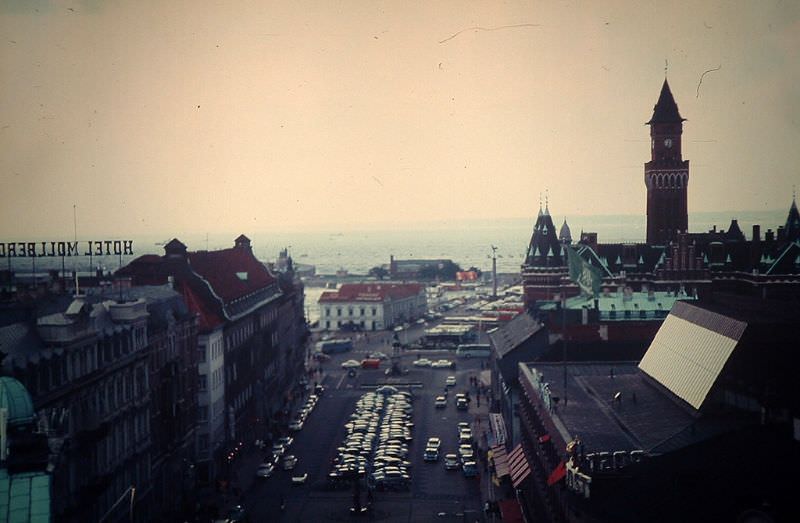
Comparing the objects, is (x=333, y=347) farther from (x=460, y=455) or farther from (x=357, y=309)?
(x=460, y=455)

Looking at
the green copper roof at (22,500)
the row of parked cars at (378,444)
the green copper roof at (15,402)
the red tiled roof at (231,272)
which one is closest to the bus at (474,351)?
the row of parked cars at (378,444)

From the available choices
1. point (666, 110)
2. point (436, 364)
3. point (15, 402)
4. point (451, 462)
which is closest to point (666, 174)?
point (666, 110)

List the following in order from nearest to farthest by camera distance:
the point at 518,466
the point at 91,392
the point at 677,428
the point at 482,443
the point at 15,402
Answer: the point at 15,402 < the point at 677,428 < the point at 91,392 < the point at 518,466 < the point at 482,443

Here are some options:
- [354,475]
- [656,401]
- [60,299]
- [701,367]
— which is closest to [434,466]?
[354,475]

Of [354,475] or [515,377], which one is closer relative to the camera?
[354,475]

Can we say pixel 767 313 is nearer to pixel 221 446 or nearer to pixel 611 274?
pixel 221 446

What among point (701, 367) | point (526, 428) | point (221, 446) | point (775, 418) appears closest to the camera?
point (775, 418)
